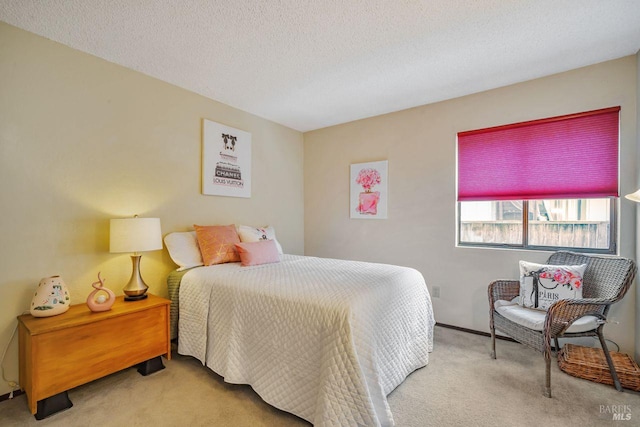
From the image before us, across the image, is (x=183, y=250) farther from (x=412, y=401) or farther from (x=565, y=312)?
(x=565, y=312)

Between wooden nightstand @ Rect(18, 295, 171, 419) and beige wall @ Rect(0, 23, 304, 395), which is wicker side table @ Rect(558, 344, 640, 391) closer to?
wooden nightstand @ Rect(18, 295, 171, 419)

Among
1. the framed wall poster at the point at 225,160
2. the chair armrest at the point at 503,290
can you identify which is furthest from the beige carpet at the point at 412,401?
the framed wall poster at the point at 225,160

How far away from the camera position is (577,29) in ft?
6.68

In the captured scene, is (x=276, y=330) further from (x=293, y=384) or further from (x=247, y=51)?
(x=247, y=51)

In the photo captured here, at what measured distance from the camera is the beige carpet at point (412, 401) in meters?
1.72

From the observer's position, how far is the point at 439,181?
3271 mm

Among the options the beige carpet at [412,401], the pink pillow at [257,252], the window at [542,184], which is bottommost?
the beige carpet at [412,401]

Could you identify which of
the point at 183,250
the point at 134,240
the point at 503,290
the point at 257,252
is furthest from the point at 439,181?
the point at 134,240

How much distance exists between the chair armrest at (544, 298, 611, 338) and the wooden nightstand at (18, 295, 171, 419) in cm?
280

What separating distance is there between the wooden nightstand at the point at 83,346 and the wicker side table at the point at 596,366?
123 inches

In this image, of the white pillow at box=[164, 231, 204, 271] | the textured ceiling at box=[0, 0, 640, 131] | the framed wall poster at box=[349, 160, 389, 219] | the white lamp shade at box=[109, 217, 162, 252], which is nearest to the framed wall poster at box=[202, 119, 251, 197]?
the textured ceiling at box=[0, 0, 640, 131]

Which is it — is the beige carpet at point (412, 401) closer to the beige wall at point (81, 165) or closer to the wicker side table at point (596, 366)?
the wicker side table at point (596, 366)

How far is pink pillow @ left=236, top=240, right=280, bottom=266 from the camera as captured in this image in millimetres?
2723

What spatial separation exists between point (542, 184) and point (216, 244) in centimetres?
315
